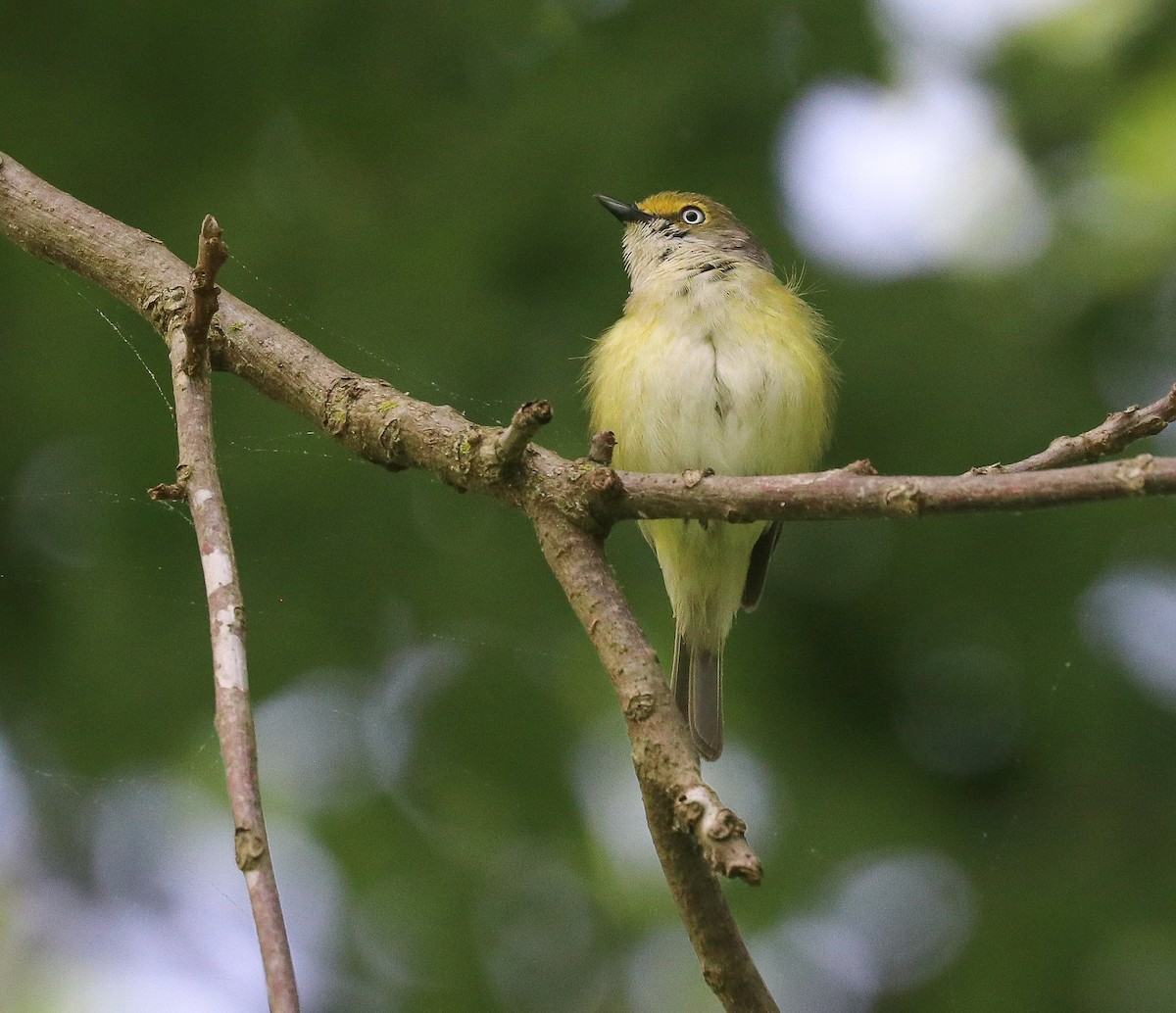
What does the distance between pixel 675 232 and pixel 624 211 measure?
0.22m

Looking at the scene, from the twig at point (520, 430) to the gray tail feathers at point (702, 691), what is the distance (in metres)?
1.91

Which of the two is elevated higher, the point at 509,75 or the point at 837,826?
the point at 509,75

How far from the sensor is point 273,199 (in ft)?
15.2

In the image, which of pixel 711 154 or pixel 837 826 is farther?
pixel 711 154

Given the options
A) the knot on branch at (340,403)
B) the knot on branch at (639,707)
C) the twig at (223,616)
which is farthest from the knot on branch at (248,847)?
the knot on branch at (340,403)

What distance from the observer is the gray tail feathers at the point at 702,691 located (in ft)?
13.2

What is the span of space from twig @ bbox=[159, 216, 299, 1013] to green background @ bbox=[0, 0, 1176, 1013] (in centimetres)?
184

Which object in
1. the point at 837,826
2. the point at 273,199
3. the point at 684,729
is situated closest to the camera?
the point at 684,729

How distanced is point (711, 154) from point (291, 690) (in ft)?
7.88

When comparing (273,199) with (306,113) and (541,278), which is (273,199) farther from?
(541,278)

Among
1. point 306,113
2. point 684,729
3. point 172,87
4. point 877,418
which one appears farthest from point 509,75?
point 684,729

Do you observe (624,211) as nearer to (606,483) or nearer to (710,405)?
(710,405)

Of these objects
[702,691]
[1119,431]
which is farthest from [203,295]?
[702,691]

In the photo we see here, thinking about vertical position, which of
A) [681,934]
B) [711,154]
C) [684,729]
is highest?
[711,154]
